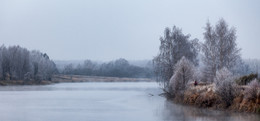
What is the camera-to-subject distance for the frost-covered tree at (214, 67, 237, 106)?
92.2ft

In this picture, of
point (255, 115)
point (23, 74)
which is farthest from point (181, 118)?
point (23, 74)

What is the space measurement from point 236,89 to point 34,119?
13.8 m

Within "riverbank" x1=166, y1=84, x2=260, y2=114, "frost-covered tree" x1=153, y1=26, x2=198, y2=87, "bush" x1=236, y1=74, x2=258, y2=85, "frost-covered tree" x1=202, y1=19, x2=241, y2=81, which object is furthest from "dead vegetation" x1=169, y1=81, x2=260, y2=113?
"frost-covered tree" x1=153, y1=26, x2=198, y2=87

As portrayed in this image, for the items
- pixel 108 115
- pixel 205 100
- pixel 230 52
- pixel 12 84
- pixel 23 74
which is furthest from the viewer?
pixel 23 74

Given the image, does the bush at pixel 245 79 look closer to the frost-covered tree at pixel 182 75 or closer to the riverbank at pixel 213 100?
the riverbank at pixel 213 100

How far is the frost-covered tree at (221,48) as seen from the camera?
141ft

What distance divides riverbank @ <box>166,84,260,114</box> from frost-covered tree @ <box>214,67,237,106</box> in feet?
1.23

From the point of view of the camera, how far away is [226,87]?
28.2 metres

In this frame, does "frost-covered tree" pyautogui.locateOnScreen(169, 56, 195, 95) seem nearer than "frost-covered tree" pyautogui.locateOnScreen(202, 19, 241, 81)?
Yes

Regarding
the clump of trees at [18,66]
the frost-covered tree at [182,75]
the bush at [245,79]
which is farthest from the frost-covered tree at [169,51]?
the clump of trees at [18,66]

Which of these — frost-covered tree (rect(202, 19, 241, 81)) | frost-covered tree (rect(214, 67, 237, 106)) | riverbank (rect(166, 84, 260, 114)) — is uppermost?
frost-covered tree (rect(202, 19, 241, 81))

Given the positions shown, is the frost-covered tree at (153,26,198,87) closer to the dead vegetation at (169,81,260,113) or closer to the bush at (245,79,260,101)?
the dead vegetation at (169,81,260,113)

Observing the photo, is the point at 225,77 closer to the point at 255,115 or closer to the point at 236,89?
the point at 236,89

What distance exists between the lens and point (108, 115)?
83.0 feet
